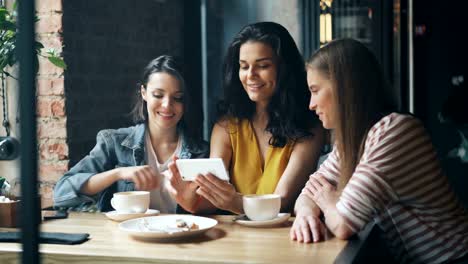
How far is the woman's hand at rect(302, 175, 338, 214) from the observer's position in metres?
1.58

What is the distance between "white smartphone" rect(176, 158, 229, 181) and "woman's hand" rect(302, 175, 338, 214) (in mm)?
240

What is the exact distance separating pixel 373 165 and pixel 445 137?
2396 mm

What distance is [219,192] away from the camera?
172 cm

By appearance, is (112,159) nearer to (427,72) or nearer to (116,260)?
(116,260)

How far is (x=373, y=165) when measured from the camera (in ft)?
4.94

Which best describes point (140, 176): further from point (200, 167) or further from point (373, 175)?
point (373, 175)

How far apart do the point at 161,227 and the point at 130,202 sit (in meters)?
0.18

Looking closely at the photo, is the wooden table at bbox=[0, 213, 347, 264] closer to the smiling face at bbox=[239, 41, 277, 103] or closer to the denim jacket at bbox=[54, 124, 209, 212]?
the denim jacket at bbox=[54, 124, 209, 212]

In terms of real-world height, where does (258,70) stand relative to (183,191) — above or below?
above

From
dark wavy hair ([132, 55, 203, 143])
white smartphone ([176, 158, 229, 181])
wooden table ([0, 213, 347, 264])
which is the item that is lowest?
wooden table ([0, 213, 347, 264])

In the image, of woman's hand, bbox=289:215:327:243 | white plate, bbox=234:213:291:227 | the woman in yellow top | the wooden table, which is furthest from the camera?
the woman in yellow top

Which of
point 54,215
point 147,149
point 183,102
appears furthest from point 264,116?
point 54,215

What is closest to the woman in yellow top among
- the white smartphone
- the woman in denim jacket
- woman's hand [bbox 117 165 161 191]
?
the woman in denim jacket

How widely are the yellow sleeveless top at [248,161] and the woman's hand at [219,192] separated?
381mm
